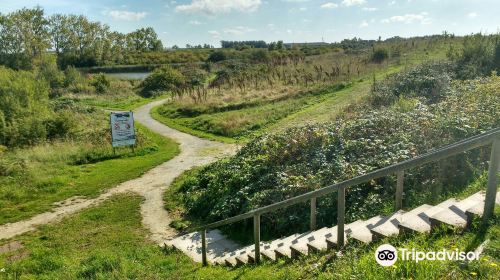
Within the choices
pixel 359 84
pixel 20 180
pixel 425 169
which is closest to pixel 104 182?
pixel 20 180

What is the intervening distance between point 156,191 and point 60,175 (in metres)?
4.74

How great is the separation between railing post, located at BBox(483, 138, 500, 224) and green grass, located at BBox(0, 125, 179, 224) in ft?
40.1

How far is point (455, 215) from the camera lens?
4.58 m

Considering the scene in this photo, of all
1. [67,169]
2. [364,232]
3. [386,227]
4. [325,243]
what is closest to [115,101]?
[67,169]

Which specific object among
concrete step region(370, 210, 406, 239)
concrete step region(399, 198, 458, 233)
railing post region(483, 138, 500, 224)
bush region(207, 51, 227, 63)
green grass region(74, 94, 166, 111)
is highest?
bush region(207, 51, 227, 63)

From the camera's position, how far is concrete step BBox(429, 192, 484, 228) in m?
4.42

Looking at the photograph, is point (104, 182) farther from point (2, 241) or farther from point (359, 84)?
point (359, 84)

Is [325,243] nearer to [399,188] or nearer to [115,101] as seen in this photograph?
[399,188]

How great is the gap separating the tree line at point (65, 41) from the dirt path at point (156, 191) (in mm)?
49474

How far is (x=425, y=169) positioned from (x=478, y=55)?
45.9ft

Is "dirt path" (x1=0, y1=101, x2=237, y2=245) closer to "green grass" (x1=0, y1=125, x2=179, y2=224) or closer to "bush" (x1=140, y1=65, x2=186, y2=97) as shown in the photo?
"green grass" (x1=0, y1=125, x2=179, y2=224)

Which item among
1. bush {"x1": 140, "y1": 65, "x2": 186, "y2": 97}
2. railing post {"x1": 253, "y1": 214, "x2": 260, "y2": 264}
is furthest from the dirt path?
bush {"x1": 140, "y1": 65, "x2": 186, "y2": 97}

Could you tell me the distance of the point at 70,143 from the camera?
69.5ft

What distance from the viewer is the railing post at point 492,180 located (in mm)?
4102
